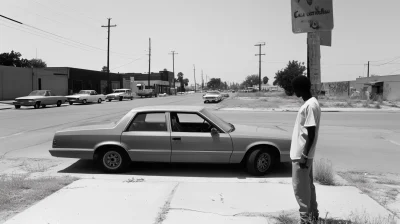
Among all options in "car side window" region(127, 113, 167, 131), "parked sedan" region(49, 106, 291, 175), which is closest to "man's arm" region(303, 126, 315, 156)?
"parked sedan" region(49, 106, 291, 175)

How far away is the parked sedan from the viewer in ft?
21.0

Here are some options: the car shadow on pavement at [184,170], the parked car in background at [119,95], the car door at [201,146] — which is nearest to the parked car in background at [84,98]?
the parked car in background at [119,95]

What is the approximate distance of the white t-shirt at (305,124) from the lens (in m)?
3.55

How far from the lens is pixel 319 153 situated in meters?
8.81

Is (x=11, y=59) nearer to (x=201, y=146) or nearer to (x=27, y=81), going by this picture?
(x=27, y=81)

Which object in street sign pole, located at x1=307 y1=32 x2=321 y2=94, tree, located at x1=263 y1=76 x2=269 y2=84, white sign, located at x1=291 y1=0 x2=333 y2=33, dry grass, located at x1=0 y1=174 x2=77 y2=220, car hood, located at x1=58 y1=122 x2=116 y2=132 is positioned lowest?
dry grass, located at x1=0 y1=174 x2=77 y2=220

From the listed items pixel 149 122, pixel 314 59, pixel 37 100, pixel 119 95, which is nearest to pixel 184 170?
pixel 149 122

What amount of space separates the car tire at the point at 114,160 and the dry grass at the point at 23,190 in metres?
0.74

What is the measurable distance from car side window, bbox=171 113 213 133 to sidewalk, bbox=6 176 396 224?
1344mm

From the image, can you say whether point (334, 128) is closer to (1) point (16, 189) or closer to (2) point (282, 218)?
(2) point (282, 218)

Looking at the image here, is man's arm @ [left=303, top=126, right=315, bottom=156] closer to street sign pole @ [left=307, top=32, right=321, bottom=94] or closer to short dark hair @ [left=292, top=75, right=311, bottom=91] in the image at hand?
short dark hair @ [left=292, top=75, right=311, bottom=91]

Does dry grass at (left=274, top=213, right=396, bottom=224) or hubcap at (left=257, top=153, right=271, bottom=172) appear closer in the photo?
dry grass at (left=274, top=213, right=396, bottom=224)

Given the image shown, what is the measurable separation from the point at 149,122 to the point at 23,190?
252cm

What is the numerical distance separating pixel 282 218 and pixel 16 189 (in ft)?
13.1
